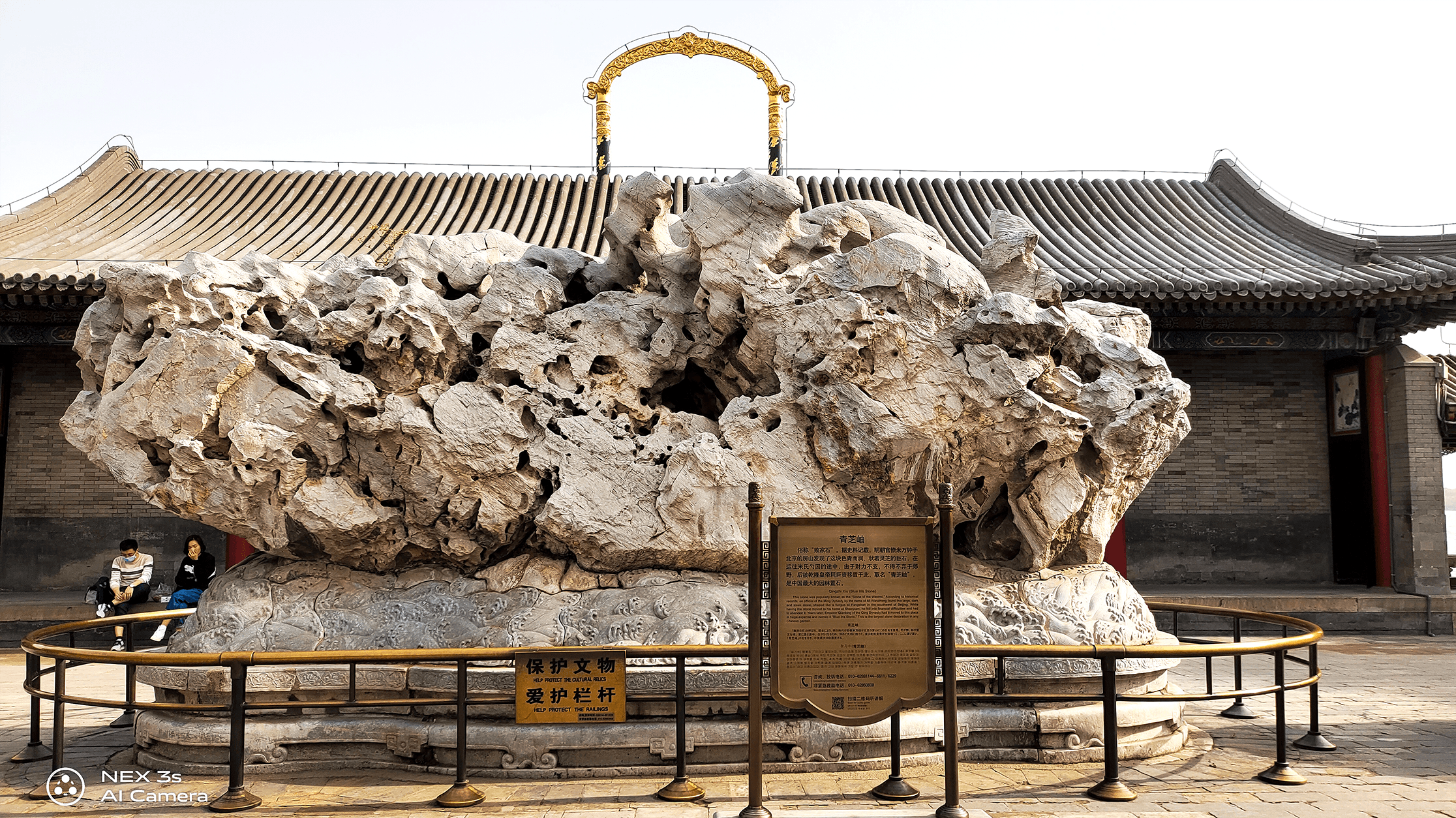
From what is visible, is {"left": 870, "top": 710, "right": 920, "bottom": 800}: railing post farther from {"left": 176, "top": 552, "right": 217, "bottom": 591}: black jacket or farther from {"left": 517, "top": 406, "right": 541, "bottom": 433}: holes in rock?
{"left": 176, "top": 552, "right": 217, "bottom": 591}: black jacket

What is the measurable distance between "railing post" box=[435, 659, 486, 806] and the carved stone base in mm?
395

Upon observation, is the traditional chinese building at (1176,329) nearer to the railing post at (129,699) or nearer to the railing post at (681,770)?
the railing post at (129,699)

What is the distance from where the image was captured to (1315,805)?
4.84 meters

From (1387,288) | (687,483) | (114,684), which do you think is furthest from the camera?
(1387,288)

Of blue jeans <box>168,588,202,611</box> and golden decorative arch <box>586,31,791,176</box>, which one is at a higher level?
golden decorative arch <box>586,31,791,176</box>

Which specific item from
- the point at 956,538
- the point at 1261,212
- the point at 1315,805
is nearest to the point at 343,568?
the point at 956,538

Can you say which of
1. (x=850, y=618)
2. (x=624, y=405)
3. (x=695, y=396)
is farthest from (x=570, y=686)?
(x=695, y=396)

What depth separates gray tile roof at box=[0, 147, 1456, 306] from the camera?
11.8 metres

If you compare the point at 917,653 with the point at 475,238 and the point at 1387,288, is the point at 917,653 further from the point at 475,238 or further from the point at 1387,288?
the point at 1387,288

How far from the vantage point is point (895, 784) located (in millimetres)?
4977

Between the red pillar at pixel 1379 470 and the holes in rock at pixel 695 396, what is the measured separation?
9858 mm

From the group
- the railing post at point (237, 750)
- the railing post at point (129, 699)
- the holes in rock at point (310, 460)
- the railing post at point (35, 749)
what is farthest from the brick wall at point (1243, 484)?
the railing post at point (35, 749)

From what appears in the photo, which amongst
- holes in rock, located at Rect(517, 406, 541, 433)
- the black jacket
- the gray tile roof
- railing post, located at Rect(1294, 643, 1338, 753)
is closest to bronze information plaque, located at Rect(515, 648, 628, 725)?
holes in rock, located at Rect(517, 406, 541, 433)

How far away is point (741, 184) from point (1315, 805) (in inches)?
166
